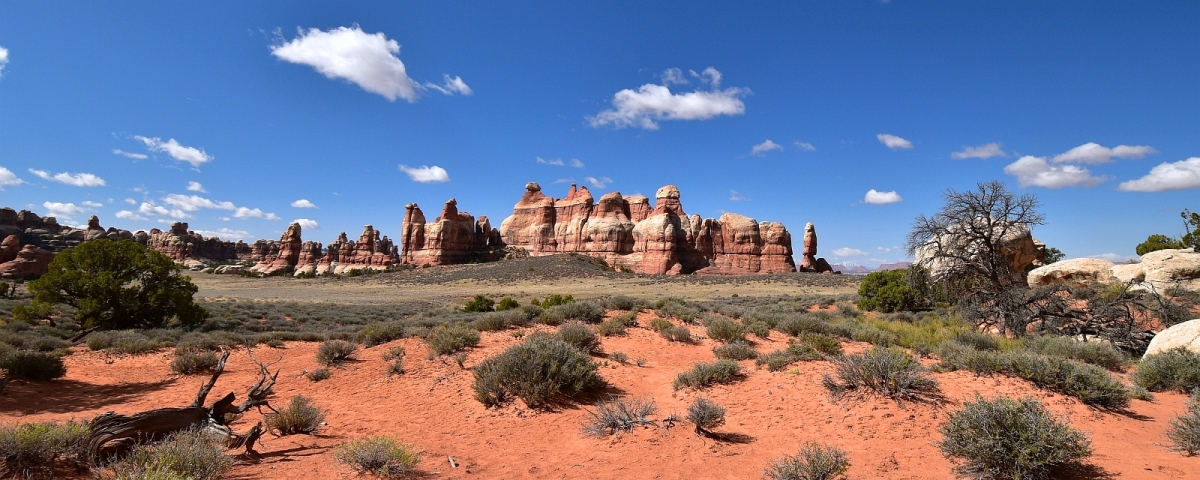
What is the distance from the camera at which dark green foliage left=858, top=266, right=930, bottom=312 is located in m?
19.2

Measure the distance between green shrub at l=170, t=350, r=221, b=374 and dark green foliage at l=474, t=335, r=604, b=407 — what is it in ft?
22.5

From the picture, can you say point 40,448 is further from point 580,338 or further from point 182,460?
point 580,338

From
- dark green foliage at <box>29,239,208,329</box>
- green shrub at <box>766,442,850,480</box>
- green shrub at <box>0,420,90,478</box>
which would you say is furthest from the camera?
dark green foliage at <box>29,239,208,329</box>

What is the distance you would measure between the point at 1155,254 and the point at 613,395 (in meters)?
23.9

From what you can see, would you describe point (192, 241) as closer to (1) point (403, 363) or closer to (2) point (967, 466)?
(1) point (403, 363)

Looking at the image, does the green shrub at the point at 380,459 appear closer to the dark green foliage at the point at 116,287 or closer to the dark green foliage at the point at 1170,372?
the dark green foliage at the point at 1170,372

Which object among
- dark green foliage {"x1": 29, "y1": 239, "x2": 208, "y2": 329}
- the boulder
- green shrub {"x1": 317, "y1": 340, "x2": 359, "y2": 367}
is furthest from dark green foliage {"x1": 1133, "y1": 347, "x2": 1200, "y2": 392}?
dark green foliage {"x1": 29, "y1": 239, "x2": 208, "y2": 329}

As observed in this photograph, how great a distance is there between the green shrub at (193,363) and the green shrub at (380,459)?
295 inches

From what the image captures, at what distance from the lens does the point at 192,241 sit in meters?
112

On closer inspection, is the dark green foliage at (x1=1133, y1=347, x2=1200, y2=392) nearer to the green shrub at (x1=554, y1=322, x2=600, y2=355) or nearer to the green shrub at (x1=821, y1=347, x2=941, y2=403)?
the green shrub at (x1=821, y1=347, x2=941, y2=403)

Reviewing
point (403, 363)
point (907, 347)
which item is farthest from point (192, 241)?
point (907, 347)

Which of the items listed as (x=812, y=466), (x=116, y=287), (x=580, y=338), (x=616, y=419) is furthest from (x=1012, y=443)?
(x=116, y=287)

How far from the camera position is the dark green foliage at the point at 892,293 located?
19178mm

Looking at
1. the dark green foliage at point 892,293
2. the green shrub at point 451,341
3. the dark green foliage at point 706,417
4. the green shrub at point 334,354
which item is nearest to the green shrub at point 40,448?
the green shrub at point 334,354
